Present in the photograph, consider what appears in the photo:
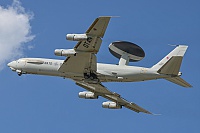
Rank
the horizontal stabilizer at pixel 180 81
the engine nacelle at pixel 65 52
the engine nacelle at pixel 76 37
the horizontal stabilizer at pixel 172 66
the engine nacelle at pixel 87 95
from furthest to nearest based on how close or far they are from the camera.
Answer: the engine nacelle at pixel 87 95 < the horizontal stabilizer at pixel 180 81 < the engine nacelle at pixel 65 52 < the horizontal stabilizer at pixel 172 66 < the engine nacelle at pixel 76 37

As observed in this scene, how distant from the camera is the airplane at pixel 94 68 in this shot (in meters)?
77.4

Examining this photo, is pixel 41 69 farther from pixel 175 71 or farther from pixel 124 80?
pixel 175 71

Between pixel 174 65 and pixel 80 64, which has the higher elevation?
pixel 174 65

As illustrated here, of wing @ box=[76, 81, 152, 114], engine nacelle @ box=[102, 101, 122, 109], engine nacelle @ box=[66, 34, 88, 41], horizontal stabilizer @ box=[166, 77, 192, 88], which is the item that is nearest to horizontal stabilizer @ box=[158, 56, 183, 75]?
horizontal stabilizer @ box=[166, 77, 192, 88]

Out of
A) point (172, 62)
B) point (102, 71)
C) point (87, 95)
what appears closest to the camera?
point (172, 62)

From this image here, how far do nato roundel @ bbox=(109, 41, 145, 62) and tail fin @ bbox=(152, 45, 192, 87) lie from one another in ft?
12.6

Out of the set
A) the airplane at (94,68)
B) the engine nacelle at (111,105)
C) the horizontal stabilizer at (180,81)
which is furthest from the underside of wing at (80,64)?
the engine nacelle at (111,105)

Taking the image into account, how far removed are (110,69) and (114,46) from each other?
4.65 meters

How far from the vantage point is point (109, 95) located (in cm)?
9412

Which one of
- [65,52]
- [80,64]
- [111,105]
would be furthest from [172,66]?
[111,105]

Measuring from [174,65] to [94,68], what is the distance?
39.0 ft

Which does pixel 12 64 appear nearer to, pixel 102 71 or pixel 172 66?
pixel 102 71

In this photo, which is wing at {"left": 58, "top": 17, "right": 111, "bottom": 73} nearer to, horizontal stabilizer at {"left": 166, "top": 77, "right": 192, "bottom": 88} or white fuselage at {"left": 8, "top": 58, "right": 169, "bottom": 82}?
white fuselage at {"left": 8, "top": 58, "right": 169, "bottom": 82}

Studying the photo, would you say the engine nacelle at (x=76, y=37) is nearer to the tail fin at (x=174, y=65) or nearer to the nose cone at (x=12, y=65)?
the tail fin at (x=174, y=65)
